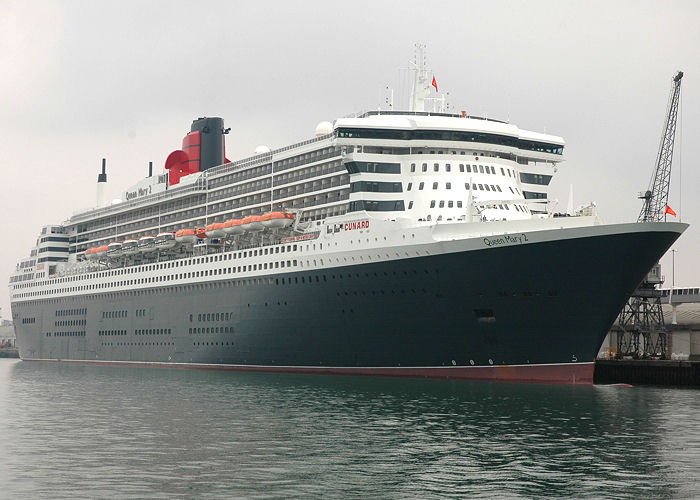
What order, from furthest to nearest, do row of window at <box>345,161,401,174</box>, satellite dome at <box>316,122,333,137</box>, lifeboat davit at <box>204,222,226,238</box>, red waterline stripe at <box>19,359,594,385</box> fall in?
lifeboat davit at <box>204,222,226,238</box> → satellite dome at <box>316,122,333,137</box> → row of window at <box>345,161,401,174</box> → red waterline stripe at <box>19,359,594,385</box>

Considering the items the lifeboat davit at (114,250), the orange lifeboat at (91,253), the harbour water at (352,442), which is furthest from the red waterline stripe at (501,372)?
the orange lifeboat at (91,253)

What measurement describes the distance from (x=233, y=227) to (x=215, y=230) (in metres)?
2.82

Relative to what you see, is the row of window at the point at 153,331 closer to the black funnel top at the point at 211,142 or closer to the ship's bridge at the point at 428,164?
the black funnel top at the point at 211,142

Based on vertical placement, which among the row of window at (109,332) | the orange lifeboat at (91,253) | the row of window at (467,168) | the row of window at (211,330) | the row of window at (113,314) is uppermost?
the row of window at (467,168)

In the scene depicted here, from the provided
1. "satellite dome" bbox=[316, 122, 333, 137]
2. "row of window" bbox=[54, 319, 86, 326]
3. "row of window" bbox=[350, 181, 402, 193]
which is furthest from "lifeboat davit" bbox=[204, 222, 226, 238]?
"row of window" bbox=[54, 319, 86, 326]

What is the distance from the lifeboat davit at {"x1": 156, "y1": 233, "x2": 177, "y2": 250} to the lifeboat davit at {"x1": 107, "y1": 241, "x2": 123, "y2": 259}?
684cm

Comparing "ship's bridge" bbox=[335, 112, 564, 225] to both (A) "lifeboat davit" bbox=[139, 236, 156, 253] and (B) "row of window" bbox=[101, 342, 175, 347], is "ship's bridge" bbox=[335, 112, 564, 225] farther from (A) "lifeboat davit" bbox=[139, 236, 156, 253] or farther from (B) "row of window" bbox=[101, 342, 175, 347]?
(A) "lifeboat davit" bbox=[139, 236, 156, 253]

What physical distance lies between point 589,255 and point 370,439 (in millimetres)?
18035

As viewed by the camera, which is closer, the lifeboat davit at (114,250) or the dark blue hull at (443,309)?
the dark blue hull at (443,309)

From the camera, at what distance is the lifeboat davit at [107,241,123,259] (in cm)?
7391

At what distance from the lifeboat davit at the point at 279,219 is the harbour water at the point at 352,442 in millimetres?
13643

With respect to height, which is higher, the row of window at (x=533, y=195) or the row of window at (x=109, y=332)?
the row of window at (x=533, y=195)

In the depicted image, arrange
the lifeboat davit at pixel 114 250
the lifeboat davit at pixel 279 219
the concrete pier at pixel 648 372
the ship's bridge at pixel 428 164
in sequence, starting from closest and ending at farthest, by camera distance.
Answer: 1. the ship's bridge at pixel 428 164
2. the concrete pier at pixel 648 372
3. the lifeboat davit at pixel 279 219
4. the lifeboat davit at pixel 114 250

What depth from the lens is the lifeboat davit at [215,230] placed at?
59312 millimetres
